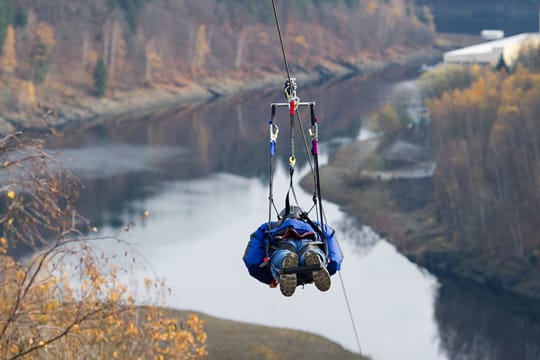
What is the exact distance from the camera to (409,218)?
31.9 metres

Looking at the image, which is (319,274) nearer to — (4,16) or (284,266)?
(284,266)

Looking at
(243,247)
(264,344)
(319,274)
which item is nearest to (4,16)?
(243,247)

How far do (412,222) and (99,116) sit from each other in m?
24.0

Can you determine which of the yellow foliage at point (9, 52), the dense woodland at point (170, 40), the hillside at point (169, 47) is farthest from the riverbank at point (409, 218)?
the yellow foliage at point (9, 52)

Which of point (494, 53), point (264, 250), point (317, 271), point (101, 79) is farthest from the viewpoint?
point (101, 79)

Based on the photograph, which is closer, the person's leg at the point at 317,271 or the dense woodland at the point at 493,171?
the person's leg at the point at 317,271

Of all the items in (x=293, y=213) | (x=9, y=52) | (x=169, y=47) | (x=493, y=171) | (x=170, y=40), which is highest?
(x=9, y=52)

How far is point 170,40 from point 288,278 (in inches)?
2258

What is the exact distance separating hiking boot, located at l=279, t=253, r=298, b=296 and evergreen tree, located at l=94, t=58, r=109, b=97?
48.5 metres

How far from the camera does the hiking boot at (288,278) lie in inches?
239

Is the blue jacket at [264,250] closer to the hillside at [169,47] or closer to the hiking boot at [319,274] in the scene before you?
the hiking boot at [319,274]

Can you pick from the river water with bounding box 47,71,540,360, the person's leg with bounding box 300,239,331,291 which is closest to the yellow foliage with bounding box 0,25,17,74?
the river water with bounding box 47,71,540,360

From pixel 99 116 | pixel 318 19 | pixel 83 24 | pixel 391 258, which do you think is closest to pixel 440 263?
pixel 391 258

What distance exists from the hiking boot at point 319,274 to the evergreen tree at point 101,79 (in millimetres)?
48460
